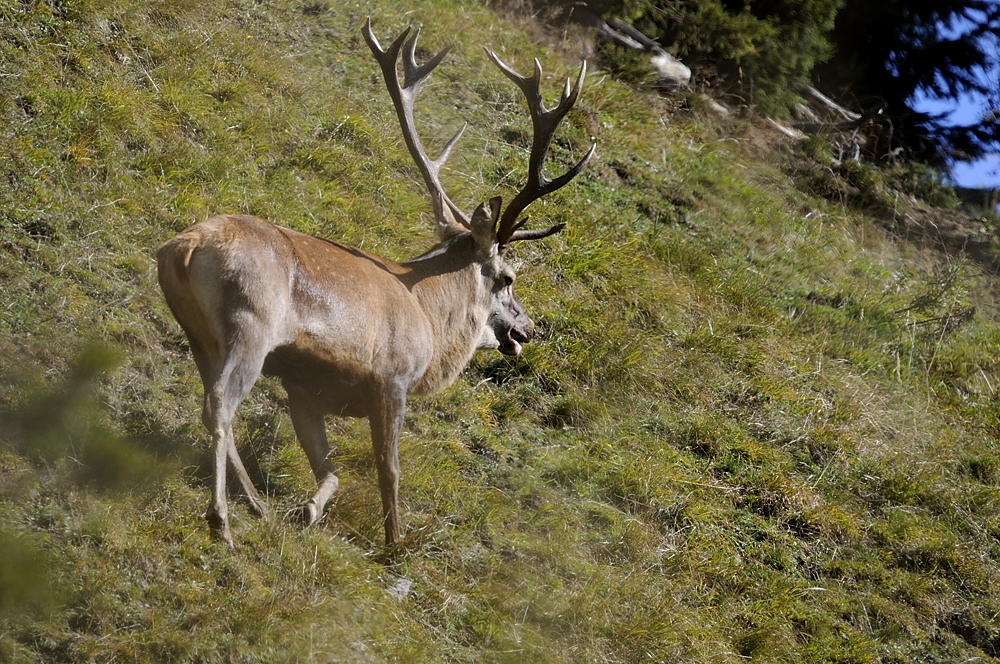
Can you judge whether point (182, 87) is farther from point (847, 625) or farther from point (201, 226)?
point (847, 625)

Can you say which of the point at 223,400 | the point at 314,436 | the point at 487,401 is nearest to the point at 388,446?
the point at 314,436

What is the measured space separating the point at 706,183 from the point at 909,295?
2464mm

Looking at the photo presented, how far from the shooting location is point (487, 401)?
7926mm

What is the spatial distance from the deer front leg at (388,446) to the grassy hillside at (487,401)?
0.17 meters

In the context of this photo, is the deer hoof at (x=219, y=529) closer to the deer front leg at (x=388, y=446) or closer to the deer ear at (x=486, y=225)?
the deer front leg at (x=388, y=446)

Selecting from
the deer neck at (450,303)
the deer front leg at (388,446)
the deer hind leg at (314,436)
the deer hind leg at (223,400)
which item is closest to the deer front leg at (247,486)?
the deer hind leg at (314,436)

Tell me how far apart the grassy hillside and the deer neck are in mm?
582

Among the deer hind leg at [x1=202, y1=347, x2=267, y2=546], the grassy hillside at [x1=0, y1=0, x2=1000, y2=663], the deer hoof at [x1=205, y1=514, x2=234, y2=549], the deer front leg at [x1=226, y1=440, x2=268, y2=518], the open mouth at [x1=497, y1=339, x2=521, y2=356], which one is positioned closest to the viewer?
the deer hind leg at [x1=202, y1=347, x2=267, y2=546]

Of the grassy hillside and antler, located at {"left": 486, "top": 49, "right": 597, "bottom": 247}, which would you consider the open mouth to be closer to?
the grassy hillside

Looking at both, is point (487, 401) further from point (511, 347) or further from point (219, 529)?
point (219, 529)

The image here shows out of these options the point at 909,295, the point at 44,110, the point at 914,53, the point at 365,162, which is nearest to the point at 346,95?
the point at 365,162

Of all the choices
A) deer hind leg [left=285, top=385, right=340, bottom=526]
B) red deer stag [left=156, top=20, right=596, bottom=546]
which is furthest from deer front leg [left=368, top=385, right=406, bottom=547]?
deer hind leg [left=285, top=385, right=340, bottom=526]

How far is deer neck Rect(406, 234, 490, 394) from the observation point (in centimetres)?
685

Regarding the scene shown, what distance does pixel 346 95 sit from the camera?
10.1 m
